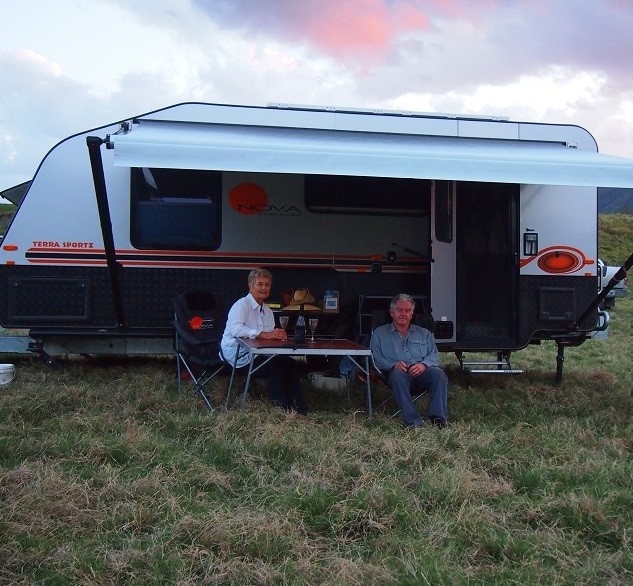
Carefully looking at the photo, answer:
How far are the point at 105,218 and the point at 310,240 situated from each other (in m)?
1.80

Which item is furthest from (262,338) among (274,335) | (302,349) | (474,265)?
(474,265)

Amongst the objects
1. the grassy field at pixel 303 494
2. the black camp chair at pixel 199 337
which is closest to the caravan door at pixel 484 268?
the grassy field at pixel 303 494

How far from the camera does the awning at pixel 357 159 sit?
4109mm

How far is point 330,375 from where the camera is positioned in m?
5.67

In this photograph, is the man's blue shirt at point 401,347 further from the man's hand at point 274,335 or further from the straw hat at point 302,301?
the straw hat at point 302,301

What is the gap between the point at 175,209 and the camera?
5.74 metres

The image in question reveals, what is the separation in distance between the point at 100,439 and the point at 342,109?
10.4 ft

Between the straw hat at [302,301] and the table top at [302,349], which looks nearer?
the table top at [302,349]

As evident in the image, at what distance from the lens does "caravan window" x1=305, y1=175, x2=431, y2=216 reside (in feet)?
19.4

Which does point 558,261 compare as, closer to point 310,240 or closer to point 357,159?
point 310,240

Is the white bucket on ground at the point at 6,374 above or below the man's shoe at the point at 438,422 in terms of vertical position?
above

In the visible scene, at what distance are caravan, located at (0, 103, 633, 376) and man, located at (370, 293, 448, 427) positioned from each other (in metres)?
1.05

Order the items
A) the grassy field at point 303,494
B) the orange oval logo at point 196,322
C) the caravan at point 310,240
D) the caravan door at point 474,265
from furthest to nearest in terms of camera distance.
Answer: the caravan door at point 474,265 < the caravan at point 310,240 < the orange oval logo at point 196,322 < the grassy field at point 303,494

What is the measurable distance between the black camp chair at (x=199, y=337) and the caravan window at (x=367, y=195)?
3.83ft
